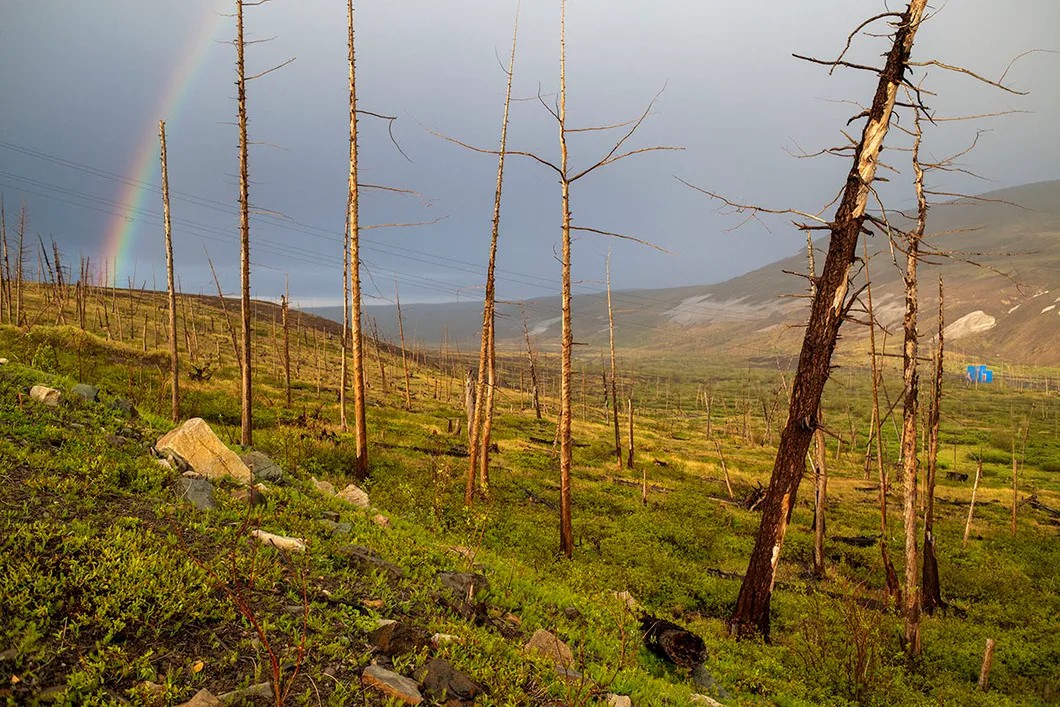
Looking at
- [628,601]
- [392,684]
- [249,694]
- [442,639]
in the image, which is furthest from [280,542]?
[628,601]

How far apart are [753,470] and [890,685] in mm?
30993

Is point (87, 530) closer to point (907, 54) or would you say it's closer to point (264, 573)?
point (264, 573)

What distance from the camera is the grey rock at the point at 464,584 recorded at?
838 centimetres

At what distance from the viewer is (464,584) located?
8680 mm

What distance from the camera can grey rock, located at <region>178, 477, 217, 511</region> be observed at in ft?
27.7

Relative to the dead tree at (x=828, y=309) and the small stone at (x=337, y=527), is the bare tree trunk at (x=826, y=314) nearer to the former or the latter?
the dead tree at (x=828, y=309)

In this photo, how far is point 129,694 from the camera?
4.47 metres

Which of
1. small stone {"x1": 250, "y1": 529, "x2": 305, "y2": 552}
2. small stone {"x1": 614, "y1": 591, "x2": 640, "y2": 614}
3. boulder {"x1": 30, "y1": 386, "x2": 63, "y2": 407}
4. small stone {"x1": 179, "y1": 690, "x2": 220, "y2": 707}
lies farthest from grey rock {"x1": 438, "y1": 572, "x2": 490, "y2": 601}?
boulder {"x1": 30, "y1": 386, "x2": 63, "y2": 407}

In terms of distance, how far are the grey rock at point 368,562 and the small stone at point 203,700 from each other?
356cm

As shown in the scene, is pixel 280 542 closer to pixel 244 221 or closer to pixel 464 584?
pixel 464 584

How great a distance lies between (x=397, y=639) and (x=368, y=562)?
2.39 metres

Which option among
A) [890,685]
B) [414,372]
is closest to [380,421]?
[890,685]

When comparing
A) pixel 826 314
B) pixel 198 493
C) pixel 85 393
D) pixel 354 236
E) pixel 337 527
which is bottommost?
pixel 337 527

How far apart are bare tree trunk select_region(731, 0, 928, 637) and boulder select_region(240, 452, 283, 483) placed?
11102mm
